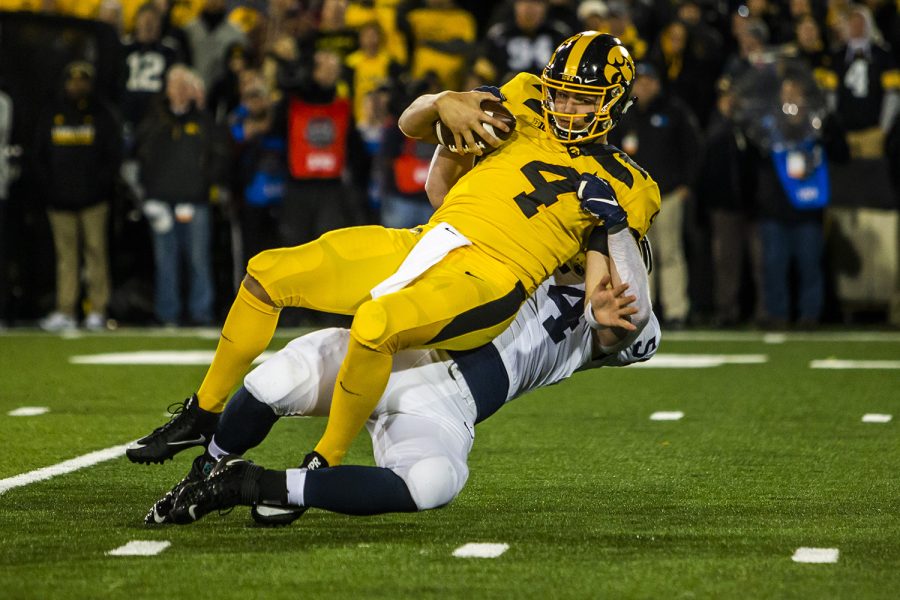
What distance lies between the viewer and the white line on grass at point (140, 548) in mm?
4227

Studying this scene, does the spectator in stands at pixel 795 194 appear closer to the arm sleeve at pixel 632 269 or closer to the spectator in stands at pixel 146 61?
the spectator in stands at pixel 146 61

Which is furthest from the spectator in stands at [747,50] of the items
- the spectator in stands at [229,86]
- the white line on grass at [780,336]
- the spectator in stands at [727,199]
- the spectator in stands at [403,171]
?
the spectator in stands at [229,86]

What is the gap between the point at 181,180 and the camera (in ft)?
40.0

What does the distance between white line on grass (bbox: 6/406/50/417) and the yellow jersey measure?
291 cm

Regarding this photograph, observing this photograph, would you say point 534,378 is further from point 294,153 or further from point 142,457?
point 294,153

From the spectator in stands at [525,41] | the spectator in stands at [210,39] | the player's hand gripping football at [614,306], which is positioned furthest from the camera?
the spectator in stands at [210,39]

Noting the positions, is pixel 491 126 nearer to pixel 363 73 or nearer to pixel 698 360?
pixel 698 360

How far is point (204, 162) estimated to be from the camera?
12188 mm

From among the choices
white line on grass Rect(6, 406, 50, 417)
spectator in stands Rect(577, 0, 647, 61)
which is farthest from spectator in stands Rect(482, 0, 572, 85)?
white line on grass Rect(6, 406, 50, 417)

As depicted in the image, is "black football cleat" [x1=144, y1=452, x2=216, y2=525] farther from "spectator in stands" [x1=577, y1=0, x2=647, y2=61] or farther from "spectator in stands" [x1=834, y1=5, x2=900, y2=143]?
"spectator in stands" [x1=834, y1=5, x2=900, y2=143]

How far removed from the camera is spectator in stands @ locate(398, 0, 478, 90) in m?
12.8

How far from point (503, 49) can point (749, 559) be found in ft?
28.2

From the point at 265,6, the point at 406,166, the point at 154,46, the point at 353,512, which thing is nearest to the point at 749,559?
the point at 353,512

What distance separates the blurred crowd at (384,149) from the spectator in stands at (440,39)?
2 cm
